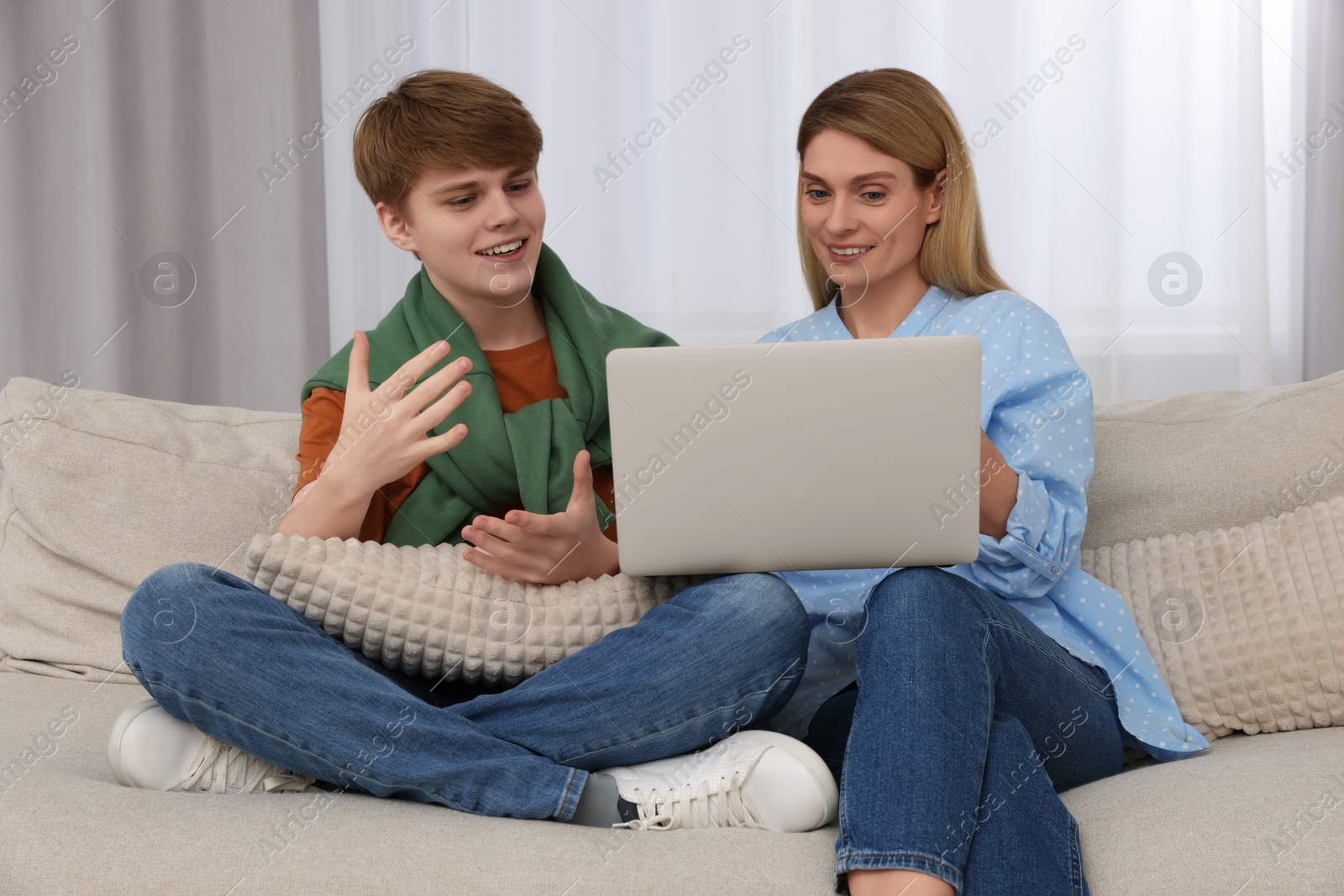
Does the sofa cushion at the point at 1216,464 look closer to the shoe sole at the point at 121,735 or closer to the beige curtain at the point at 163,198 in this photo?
the shoe sole at the point at 121,735

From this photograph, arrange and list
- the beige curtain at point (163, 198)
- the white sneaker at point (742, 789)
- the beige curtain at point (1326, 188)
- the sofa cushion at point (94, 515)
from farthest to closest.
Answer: the beige curtain at point (163, 198)
the beige curtain at point (1326, 188)
the sofa cushion at point (94, 515)
the white sneaker at point (742, 789)

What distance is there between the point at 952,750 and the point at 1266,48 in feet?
7.35

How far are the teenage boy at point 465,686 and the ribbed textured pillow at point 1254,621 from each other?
0.48m

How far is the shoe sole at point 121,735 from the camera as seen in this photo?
1015 millimetres

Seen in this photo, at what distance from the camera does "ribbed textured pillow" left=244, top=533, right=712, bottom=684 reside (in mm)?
1067

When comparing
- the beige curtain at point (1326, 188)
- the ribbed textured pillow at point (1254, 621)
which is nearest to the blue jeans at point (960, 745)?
the ribbed textured pillow at point (1254, 621)

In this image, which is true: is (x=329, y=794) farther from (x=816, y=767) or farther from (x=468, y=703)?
(x=816, y=767)

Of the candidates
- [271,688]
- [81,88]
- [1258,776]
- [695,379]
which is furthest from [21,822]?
[81,88]

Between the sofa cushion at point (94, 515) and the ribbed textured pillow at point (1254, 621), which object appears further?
the sofa cushion at point (94, 515)

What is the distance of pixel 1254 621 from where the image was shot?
1.21 meters

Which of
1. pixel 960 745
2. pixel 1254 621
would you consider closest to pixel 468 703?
pixel 960 745

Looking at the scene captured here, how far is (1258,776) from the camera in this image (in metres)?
0.99

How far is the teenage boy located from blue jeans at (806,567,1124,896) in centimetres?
10

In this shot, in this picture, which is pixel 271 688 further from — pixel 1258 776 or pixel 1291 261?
pixel 1291 261
